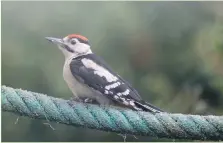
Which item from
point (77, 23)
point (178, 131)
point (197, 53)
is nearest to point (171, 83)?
point (197, 53)

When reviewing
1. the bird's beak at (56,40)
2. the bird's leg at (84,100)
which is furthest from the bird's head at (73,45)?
the bird's leg at (84,100)

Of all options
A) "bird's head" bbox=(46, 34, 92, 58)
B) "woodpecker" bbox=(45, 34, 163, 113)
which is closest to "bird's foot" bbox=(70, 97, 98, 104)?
"woodpecker" bbox=(45, 34, 163, 113)

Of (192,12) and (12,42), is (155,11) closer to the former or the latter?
(192,12)

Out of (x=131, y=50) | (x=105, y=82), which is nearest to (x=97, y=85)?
(x=105, y=82)

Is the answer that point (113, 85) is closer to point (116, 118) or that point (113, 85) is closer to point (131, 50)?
point (116, 118)

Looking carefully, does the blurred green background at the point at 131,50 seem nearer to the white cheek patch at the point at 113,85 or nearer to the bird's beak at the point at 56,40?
the bird's beak at the point at 56,40
